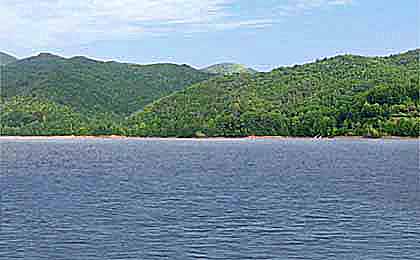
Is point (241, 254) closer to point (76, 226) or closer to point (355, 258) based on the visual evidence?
point (355, 258)

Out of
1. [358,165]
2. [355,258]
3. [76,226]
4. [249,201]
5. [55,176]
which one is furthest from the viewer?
[358,165]

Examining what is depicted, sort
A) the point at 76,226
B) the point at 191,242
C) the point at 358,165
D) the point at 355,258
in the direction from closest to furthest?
the point at 355,258 < the point at 191,242 < the point at 76,226 < the point at 358,165

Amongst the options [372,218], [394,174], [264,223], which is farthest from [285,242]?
[394,174]

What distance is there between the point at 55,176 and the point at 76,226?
54804 mm

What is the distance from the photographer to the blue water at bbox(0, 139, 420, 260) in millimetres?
47844

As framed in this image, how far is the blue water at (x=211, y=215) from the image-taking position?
157 feet

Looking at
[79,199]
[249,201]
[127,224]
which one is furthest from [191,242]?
[79,199]

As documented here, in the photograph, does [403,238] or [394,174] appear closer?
[403,238]

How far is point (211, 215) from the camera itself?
208 feet

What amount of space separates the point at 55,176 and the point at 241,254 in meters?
68.8

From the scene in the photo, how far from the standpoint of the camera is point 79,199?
77.2m

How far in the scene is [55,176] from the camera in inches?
4343

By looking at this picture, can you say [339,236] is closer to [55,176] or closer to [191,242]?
[191,242]

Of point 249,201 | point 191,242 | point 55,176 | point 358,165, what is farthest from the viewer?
point 358,165
